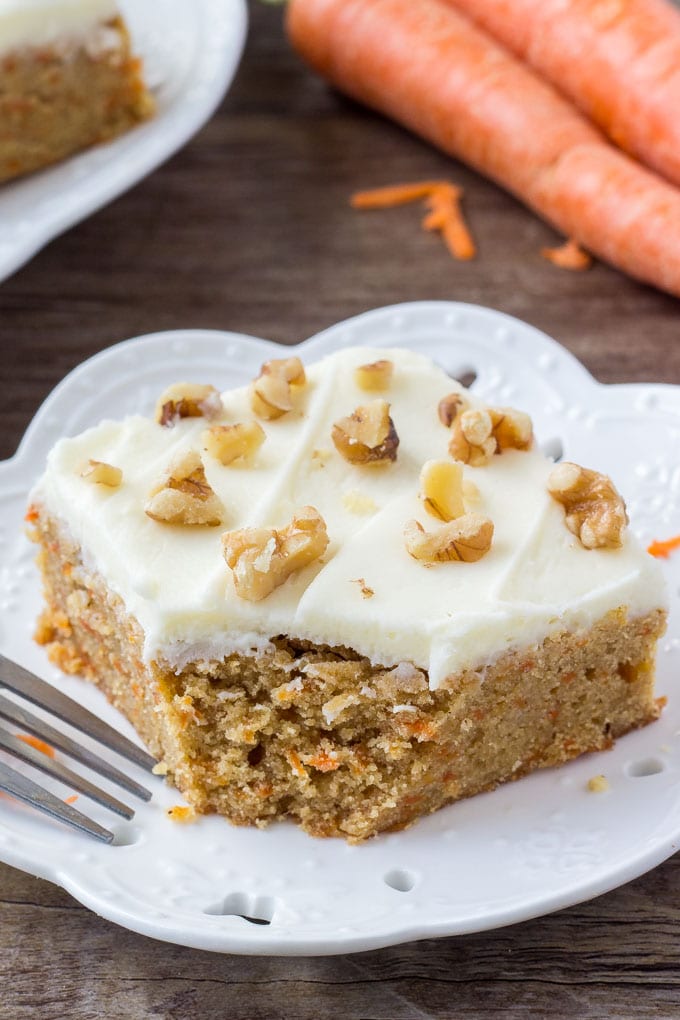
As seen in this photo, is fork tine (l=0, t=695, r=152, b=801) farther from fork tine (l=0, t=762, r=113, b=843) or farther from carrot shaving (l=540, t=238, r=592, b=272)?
carrot shaving (l=540, t=238, r=592, b=272)

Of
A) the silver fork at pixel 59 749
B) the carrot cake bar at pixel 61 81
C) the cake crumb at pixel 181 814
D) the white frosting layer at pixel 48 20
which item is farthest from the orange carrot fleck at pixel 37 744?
the white frosting layer at pixel 48 20

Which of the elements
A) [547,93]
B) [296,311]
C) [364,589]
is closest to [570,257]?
[547,93]

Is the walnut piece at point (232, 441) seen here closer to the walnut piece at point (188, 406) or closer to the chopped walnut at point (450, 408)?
the walnut piece at point (188, 406)

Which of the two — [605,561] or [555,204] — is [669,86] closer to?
[555,204]

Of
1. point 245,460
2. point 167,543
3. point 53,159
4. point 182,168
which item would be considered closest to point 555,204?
point 182,168

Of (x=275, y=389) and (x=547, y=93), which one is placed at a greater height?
(x=275, y=389)

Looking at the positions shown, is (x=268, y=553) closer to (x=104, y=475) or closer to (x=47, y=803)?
(x=104, y=475)

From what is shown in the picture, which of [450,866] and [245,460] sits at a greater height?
[245,460]
